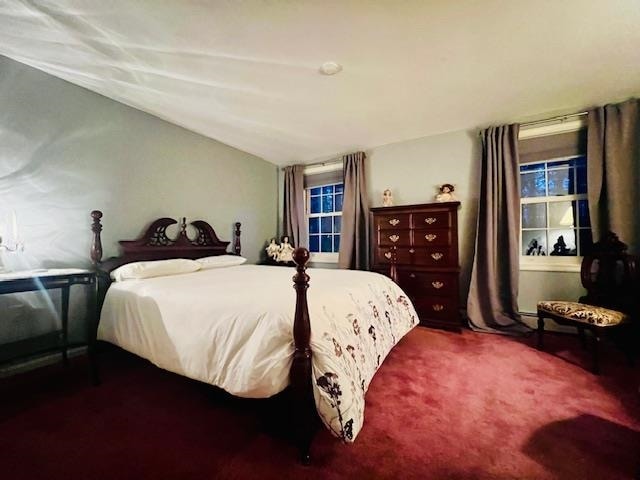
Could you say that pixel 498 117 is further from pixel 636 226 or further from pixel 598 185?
pixel 636 226

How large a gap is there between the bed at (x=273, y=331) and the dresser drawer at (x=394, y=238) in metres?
1.00

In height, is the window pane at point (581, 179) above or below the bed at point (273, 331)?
above

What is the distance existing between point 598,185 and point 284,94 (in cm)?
317

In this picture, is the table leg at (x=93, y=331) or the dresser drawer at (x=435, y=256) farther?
the dresser drawer at (x=435, y=256)

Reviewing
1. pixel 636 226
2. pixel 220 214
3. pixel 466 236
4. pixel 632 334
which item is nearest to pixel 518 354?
pixel 632 334

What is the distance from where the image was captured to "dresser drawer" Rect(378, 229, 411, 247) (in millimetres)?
3152

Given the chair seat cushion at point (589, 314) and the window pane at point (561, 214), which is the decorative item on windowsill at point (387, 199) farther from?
the chair seat cushion at point (589, 314)

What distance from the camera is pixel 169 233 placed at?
298 cm

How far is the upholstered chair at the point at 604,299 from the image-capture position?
2012 millimetres

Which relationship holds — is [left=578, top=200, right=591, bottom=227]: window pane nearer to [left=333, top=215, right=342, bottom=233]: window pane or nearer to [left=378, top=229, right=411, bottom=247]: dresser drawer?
[left=378, top=229, right=411, bottom=247]: dresser drawer

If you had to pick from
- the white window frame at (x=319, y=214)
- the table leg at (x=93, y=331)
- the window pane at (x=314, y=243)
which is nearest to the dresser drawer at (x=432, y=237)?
the white window frame at (x=319, y=214)

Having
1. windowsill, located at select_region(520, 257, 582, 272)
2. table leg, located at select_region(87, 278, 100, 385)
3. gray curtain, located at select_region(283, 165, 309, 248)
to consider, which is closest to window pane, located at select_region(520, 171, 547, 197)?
windowsill, located at select_region(520, 257, 582, 272)

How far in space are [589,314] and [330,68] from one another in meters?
2.80

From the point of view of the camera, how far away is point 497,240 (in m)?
2.96
